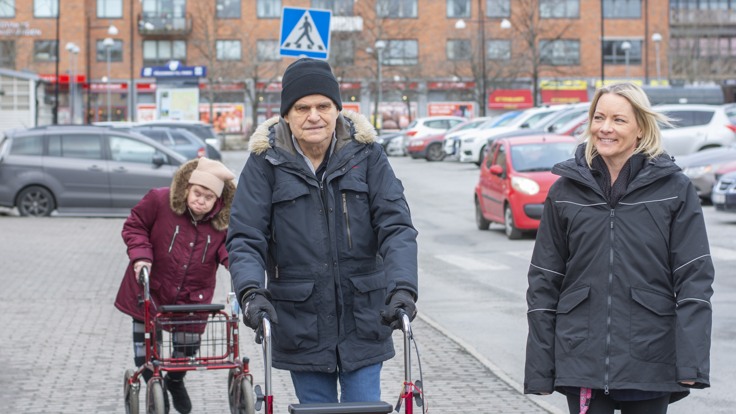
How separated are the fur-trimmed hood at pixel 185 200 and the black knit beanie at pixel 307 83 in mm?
2247

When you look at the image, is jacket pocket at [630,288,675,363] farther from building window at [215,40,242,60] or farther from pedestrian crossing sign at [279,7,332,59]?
building window at [215,40,242,60]

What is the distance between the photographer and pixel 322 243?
483 cm

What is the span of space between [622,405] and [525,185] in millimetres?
15347

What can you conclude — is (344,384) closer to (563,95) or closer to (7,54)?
(7,54)

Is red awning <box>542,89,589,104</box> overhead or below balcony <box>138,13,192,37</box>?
below

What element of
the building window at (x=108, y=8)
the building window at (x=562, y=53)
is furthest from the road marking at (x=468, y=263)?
the building window at (x=108, y=8)

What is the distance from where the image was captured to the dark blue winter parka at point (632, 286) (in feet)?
14.8

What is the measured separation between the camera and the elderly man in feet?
15.9

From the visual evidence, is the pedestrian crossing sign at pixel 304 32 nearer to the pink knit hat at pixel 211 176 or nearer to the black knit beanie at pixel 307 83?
the pink knit hat at pixel 211 176

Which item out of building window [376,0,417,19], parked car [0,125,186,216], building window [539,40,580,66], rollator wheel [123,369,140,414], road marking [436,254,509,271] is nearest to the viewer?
rollator wheel [123,369,140,414]

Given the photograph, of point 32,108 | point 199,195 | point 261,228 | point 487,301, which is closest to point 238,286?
point 261,228

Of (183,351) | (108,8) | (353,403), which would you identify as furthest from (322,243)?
(108,8)

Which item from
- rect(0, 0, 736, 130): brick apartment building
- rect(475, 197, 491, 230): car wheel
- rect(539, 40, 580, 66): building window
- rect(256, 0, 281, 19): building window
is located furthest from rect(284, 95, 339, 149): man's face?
rect(256, 0, 281, 19): building window

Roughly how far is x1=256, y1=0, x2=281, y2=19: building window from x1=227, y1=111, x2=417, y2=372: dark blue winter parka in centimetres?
8307
